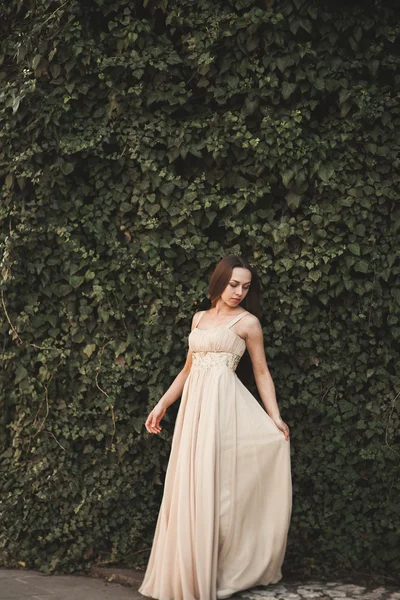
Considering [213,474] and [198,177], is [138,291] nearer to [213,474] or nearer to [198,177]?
[198,177]

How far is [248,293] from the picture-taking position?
549 cm

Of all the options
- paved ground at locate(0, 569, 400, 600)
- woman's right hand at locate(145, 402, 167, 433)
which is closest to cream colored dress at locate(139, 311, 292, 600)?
paved ground at locate(0, 569, 400, 600)

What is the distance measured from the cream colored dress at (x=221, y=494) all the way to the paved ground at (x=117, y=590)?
12 cm

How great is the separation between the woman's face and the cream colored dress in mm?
147

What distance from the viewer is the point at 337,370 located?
18.7 feet

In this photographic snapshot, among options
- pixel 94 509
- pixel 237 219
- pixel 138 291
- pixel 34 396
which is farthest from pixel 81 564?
pixel 237 219

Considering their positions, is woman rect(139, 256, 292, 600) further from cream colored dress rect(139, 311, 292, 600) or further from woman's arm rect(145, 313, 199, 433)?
woman's arm rect(145, 313, 199, 433)

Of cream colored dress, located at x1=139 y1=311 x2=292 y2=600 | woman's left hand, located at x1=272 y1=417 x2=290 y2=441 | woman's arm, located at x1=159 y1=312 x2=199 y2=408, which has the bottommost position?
cream colored dress, located at x1=139 y1=311 x2=292 y2=600

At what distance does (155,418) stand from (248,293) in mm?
1023

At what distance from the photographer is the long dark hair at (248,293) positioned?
5.30 metres

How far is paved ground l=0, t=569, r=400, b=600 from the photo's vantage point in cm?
518

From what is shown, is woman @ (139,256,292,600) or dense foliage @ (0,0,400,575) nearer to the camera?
woman @ (139,256,292,600)

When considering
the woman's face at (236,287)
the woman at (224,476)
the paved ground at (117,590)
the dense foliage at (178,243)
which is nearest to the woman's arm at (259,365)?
the woman at (224,476)

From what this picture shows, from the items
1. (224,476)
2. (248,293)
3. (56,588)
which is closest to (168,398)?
(224,476)
